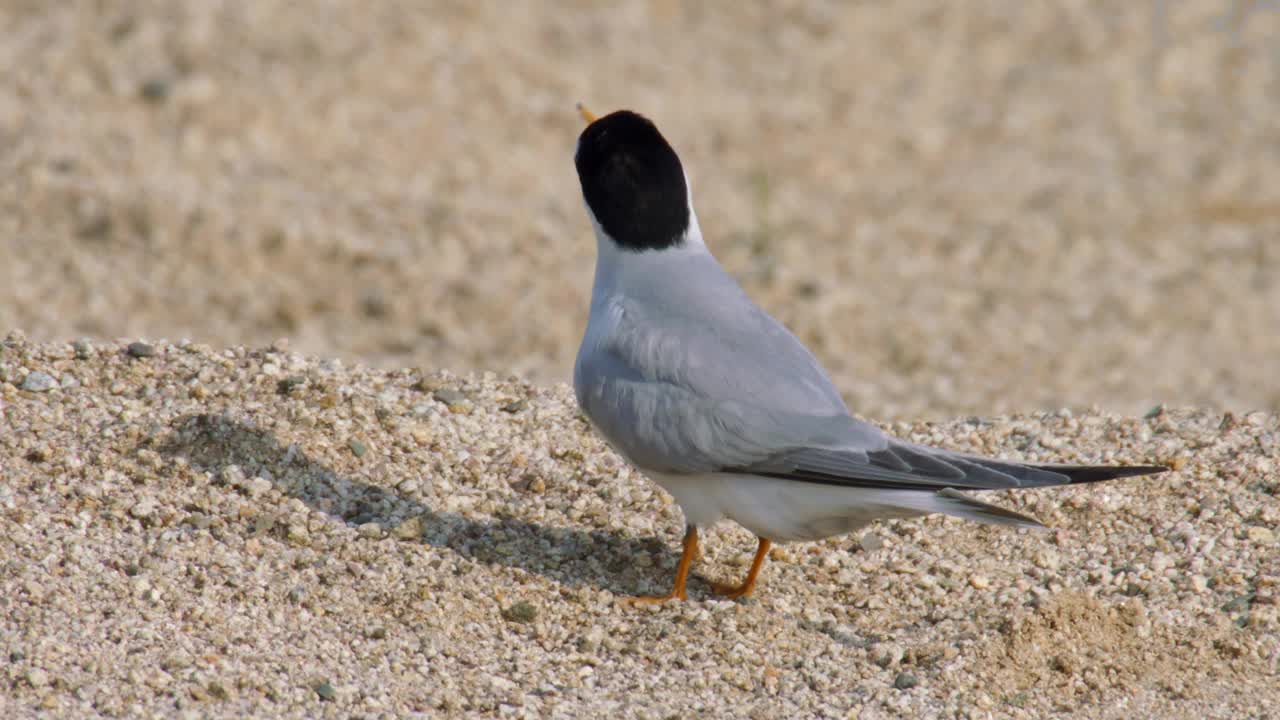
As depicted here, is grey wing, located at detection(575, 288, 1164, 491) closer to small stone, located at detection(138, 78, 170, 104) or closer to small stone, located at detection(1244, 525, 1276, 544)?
small stone, located at detection(1244, 525, 1276, 544)

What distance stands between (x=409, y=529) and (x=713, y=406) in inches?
39.3

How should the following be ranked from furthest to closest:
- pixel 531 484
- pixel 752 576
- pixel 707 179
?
1. pixel 707 179
2. pixel 531 484
3. pixel 752 576

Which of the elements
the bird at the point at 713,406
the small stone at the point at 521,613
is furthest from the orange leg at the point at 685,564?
the small stone at the point at 521,613

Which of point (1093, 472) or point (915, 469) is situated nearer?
point (1093, 472)

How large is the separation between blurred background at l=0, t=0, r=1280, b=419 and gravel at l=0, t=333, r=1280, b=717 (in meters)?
2.07

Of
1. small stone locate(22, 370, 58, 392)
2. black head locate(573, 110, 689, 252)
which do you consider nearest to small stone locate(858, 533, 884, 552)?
black head locate(573, 110, 689, 252)

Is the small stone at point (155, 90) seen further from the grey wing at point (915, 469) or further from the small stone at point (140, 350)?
the grey wing at point (915, 469)

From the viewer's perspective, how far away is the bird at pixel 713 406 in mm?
4188

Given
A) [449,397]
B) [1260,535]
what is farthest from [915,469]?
[449,397]

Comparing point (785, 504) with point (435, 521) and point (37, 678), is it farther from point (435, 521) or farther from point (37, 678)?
Result: point (37, 678)

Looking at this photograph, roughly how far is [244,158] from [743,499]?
6.16 meters

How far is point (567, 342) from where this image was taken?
8180mm

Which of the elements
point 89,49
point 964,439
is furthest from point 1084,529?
point 89,49

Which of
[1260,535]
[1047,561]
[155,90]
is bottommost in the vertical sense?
[1047,561]
